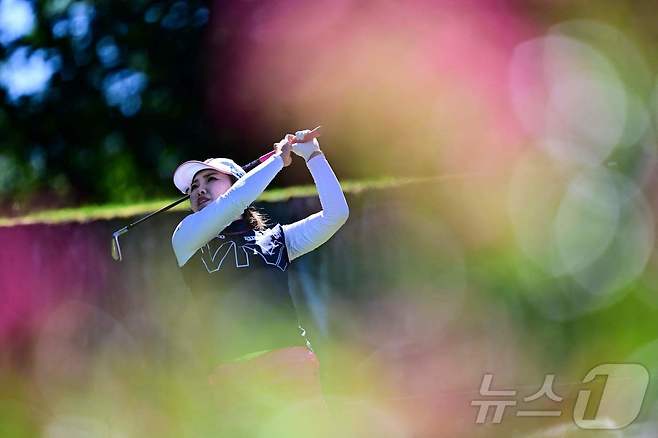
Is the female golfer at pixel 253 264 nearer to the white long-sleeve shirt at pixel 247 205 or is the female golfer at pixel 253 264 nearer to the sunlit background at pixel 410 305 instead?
the white long-sleeve shirt at pixel 247 205

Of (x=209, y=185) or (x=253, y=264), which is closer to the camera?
(x=253, y=264)

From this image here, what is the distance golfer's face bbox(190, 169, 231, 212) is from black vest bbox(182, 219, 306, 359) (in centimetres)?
19

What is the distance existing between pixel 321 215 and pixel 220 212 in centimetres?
38

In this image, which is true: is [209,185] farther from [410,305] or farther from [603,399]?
[603,399]

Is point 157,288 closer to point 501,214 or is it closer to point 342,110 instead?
point 501,214

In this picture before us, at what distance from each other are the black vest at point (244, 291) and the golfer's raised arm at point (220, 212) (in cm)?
7

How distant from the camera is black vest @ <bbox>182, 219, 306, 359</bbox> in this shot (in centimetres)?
287

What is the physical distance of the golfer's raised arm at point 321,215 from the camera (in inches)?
117

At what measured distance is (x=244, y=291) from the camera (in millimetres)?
2906

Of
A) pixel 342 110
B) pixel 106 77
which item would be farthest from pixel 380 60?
pixel 106 77

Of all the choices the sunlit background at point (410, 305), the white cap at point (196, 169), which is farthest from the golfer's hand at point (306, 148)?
the sunlit background at point (410, 305)

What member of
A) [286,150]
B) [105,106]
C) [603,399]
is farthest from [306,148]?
[105,106]

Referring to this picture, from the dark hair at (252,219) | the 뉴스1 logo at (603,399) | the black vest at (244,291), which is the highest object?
the dark hair at (252,219)

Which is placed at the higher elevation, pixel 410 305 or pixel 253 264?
pixel 253 264
